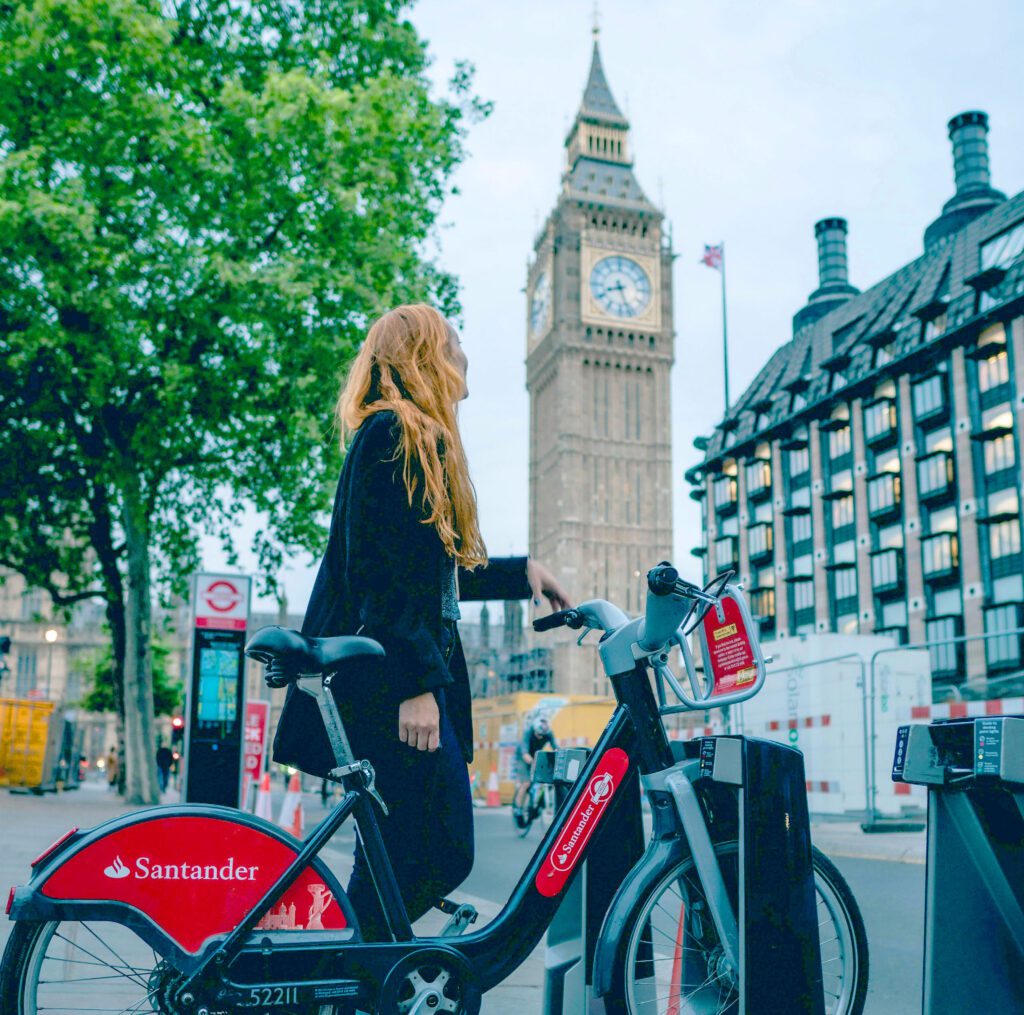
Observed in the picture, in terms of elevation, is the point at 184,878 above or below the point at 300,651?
below

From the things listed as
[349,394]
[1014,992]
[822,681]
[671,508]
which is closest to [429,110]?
[822,681]

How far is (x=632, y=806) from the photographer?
3.27 m

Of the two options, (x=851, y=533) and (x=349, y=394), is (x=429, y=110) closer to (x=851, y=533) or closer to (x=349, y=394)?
(x=349, y=394)

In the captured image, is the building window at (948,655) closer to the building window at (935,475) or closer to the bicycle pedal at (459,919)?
the building window at (935,475)

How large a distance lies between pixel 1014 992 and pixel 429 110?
1707 cm

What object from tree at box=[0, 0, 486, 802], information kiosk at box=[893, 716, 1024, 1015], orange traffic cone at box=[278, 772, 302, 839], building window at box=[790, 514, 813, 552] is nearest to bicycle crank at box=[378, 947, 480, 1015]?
information kiosk at box=[893, 716, 1024, 1015]

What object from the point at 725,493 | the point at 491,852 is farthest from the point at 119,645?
the point at 725,493

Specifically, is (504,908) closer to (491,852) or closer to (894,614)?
(491,852)

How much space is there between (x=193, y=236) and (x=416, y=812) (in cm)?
1573

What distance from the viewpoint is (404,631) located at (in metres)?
2.96

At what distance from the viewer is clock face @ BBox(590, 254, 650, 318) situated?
97.5m

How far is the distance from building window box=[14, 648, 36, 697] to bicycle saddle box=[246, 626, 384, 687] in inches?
3602

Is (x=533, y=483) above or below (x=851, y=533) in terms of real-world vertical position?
above

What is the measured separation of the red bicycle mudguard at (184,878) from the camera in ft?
8.68
